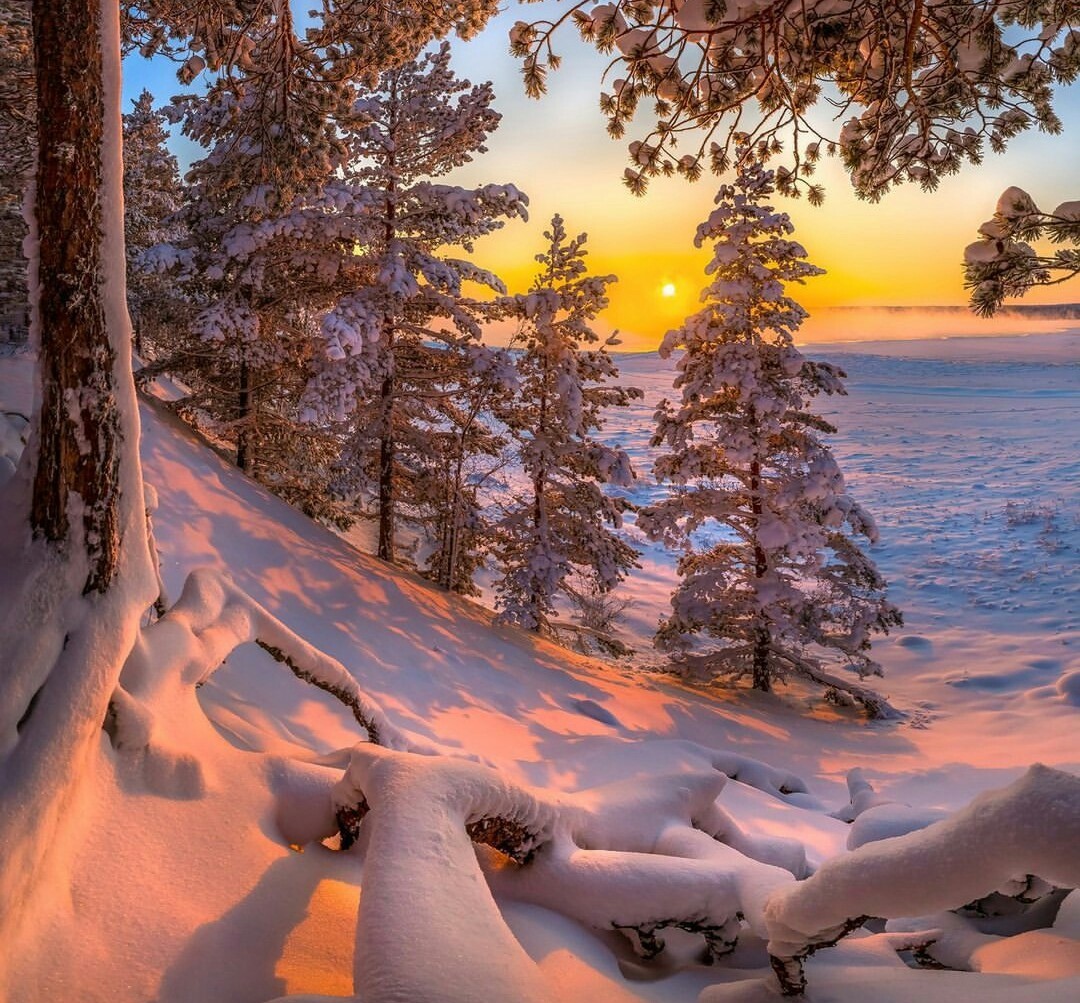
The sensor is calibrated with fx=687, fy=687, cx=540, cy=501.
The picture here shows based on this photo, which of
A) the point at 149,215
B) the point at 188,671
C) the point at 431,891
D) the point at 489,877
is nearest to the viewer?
the point at 431,891

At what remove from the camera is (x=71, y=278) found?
2.94 m

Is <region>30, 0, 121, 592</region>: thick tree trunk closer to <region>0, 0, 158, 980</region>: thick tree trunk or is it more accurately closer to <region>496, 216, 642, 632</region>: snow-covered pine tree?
<region>0, 0, 158, 980</region>: thick tree trunk

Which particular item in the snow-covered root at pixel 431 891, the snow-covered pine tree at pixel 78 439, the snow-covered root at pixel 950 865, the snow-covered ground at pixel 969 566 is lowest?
the snow-covered ground at pixel 969 566

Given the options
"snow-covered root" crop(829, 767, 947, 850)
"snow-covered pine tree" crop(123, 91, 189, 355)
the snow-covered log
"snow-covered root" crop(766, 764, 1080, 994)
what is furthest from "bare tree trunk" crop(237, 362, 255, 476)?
"snow-covered root" crop(766, 764, 1080, 994)

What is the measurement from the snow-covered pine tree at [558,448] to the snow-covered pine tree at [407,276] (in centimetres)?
139

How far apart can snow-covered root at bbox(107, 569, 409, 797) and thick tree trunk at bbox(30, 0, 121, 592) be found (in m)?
0.56

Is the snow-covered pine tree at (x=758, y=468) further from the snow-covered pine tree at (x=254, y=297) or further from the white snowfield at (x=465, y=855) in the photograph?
the snow-covered pine tree at (x=254, y=297)

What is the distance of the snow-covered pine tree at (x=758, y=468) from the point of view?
1273 centimetres

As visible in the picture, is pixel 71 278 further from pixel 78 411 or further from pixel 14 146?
pixel 14 146

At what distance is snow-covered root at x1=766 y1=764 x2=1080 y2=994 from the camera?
1825mm

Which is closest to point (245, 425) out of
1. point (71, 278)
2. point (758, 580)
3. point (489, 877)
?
point (758, 580)

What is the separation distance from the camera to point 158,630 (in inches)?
145

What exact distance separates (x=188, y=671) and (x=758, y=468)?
1224cm

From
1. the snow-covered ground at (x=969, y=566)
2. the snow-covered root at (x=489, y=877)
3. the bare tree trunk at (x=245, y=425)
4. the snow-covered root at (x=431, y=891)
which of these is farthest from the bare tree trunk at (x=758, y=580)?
the snow-covered root at (x=431, y=891)
